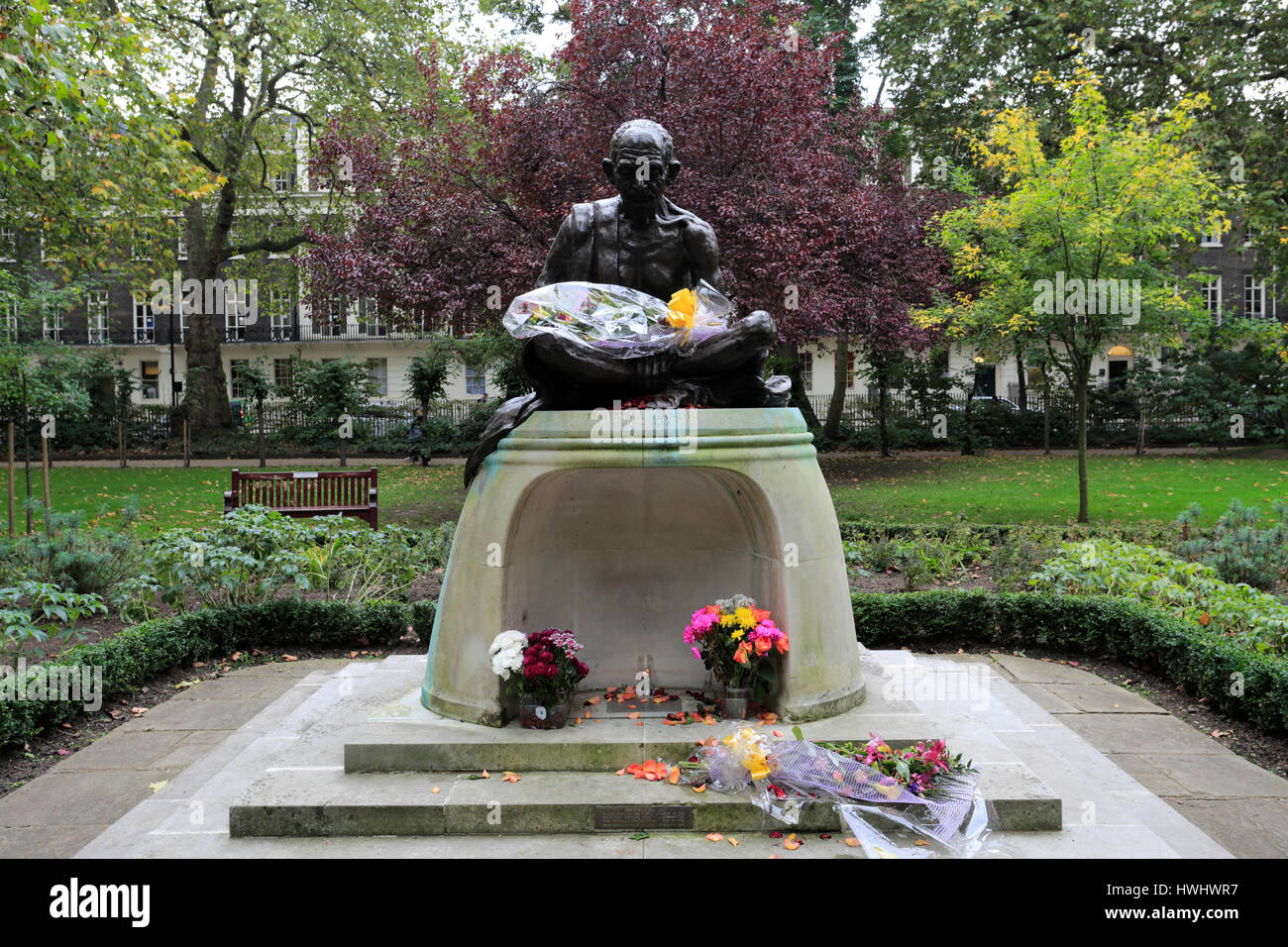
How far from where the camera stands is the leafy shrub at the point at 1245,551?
9.44 metres

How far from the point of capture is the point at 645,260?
5840 millimetres

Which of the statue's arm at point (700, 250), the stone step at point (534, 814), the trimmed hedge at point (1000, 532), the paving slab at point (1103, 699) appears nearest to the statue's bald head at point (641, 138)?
the statue's arm at point (700, 250)

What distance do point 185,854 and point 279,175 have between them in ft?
84.9

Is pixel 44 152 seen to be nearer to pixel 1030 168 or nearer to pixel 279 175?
pixel 1030 168

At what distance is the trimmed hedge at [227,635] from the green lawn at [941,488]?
427 centimetres

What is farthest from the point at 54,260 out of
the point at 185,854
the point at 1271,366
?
the point at 1271,366

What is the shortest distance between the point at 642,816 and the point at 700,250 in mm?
3294

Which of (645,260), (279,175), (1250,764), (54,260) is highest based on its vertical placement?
(279,175)

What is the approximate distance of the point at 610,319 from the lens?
5.33m

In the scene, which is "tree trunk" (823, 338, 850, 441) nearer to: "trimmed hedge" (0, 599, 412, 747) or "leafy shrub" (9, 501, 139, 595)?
"trimmed hedge" (0, 599, 412, 747)

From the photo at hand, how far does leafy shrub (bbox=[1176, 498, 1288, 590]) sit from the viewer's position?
944 cm

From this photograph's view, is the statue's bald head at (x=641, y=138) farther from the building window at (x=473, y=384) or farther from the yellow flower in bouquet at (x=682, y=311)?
the building window at (x=473, y=384)

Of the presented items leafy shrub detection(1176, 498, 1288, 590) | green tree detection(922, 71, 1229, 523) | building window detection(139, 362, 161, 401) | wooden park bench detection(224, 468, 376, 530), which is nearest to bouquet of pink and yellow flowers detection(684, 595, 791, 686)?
leafy shrub detection(1176, 498, 1288, 590)

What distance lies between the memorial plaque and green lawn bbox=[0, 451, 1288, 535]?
9.46m
